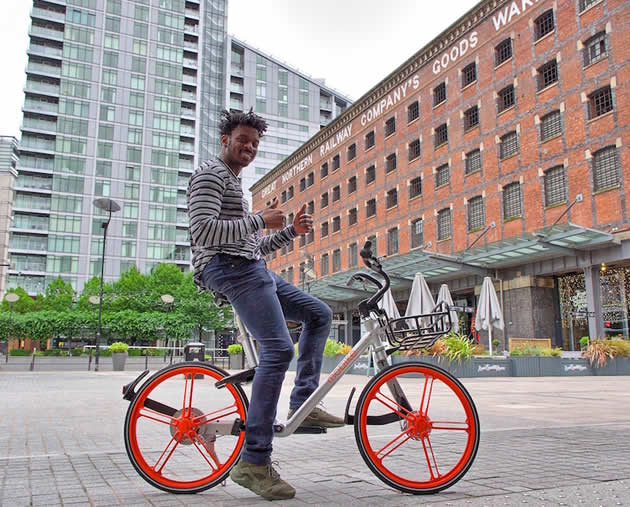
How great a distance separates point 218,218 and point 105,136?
83.6 metres

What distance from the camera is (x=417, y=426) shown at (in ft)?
10.3

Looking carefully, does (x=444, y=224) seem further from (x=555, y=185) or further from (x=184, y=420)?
(x=184, y=420)

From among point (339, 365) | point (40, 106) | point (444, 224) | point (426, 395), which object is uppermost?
point (40, 106)

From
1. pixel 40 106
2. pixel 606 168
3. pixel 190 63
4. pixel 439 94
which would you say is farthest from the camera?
pixel 190 63

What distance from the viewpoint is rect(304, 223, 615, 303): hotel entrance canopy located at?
21297 millimetres

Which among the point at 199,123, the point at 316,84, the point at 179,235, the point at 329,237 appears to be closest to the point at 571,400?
the point at 329,237

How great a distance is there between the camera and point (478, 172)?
28.3 m

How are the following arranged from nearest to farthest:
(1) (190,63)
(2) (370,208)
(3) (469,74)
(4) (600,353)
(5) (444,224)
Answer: (4) (600,353) < (3) (469,74) < (5) (444,224) < (2) (370,208) < (1) (190,63)

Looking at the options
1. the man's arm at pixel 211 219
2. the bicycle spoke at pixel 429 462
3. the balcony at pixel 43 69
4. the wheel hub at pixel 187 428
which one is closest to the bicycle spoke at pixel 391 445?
the bicycle spoke at pixel 429 462

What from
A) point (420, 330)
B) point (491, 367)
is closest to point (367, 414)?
point (420, 330)

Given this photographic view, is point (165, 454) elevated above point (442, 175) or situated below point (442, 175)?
below

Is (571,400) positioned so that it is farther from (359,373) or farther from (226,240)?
(359,373)

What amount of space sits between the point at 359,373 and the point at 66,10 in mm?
81773

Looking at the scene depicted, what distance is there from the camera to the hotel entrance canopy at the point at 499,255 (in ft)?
69.9
